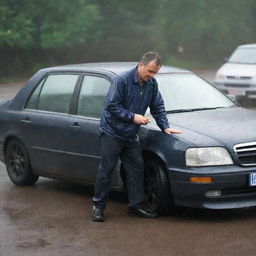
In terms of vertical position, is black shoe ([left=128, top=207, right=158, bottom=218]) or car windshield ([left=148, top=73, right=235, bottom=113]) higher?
car windshield ([left=148, top=73, right=235, bottom=113])

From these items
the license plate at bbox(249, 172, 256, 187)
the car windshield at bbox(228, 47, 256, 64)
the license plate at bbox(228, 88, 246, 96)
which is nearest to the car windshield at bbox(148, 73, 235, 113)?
the license plate at bbox(249, 172, 256, 187)

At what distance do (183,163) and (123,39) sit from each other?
34.4 metres

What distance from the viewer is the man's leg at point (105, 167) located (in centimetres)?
715

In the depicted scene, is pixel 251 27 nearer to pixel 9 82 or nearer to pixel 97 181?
pixel 9 82

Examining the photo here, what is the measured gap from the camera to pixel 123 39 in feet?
134

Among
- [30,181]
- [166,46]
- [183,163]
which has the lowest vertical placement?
[166,46]

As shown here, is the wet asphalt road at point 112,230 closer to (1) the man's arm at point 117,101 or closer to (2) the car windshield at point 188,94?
(1) the man's arm at point 117,101

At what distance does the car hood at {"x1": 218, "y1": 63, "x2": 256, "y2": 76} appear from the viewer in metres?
19.5

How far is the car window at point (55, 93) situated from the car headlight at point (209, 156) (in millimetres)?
1965

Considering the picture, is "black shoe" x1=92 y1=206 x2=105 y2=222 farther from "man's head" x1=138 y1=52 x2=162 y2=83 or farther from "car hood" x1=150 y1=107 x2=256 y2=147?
"man's head" x1=138 y1=52 x2=162 y2=83

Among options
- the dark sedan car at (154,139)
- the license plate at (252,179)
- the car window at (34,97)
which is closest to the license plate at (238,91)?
the dark sedan car at (154,139)

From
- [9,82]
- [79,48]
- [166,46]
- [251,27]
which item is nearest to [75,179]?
[9,82]

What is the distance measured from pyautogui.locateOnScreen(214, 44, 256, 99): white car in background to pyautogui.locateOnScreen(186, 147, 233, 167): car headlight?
41.2 ft

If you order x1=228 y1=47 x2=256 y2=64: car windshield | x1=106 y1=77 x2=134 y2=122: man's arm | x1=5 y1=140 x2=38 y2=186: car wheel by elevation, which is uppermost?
x1=106 y1=77 x2=134 y2=122: man's arm
